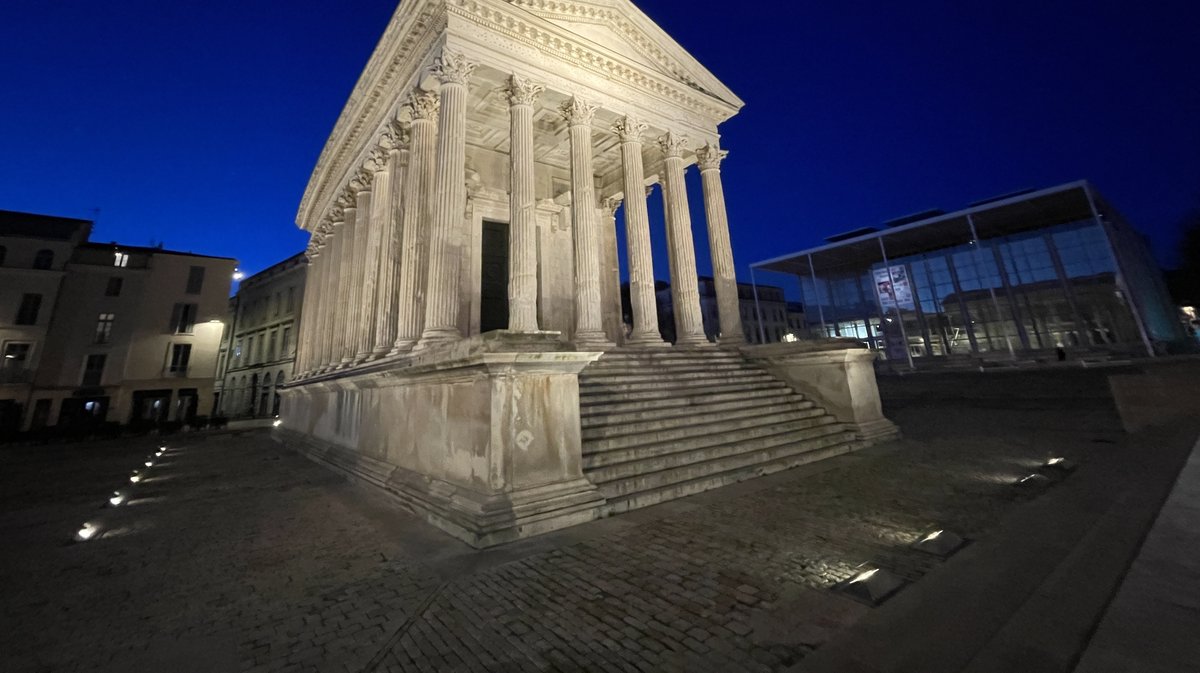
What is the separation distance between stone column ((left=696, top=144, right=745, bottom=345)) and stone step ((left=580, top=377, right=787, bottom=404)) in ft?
7.83

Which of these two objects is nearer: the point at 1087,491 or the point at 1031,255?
the point at 1087,491

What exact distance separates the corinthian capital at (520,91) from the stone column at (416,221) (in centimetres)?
202

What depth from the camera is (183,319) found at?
2919cm

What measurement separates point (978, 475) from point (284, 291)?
43.0 metres

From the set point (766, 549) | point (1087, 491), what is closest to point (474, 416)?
point (766, 549)

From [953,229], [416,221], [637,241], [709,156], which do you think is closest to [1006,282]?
[953,229]

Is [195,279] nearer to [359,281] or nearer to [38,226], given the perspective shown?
[38,226]

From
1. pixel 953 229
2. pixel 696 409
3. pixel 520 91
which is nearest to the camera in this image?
pixel 696 409

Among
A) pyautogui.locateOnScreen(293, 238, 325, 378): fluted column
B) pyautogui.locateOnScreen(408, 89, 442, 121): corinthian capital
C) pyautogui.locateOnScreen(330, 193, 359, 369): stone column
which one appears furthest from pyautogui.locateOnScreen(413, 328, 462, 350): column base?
pyautogui.locateOnScreen(293, 238, 325, 378): fluted column

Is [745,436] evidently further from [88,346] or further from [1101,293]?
[88,346]

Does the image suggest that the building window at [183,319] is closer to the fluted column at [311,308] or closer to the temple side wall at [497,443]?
the fluted column at [311,308]

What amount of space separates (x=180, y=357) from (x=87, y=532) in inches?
1248

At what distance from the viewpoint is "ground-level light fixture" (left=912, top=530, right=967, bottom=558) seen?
12.2 feet

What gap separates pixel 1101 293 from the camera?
989 inches
